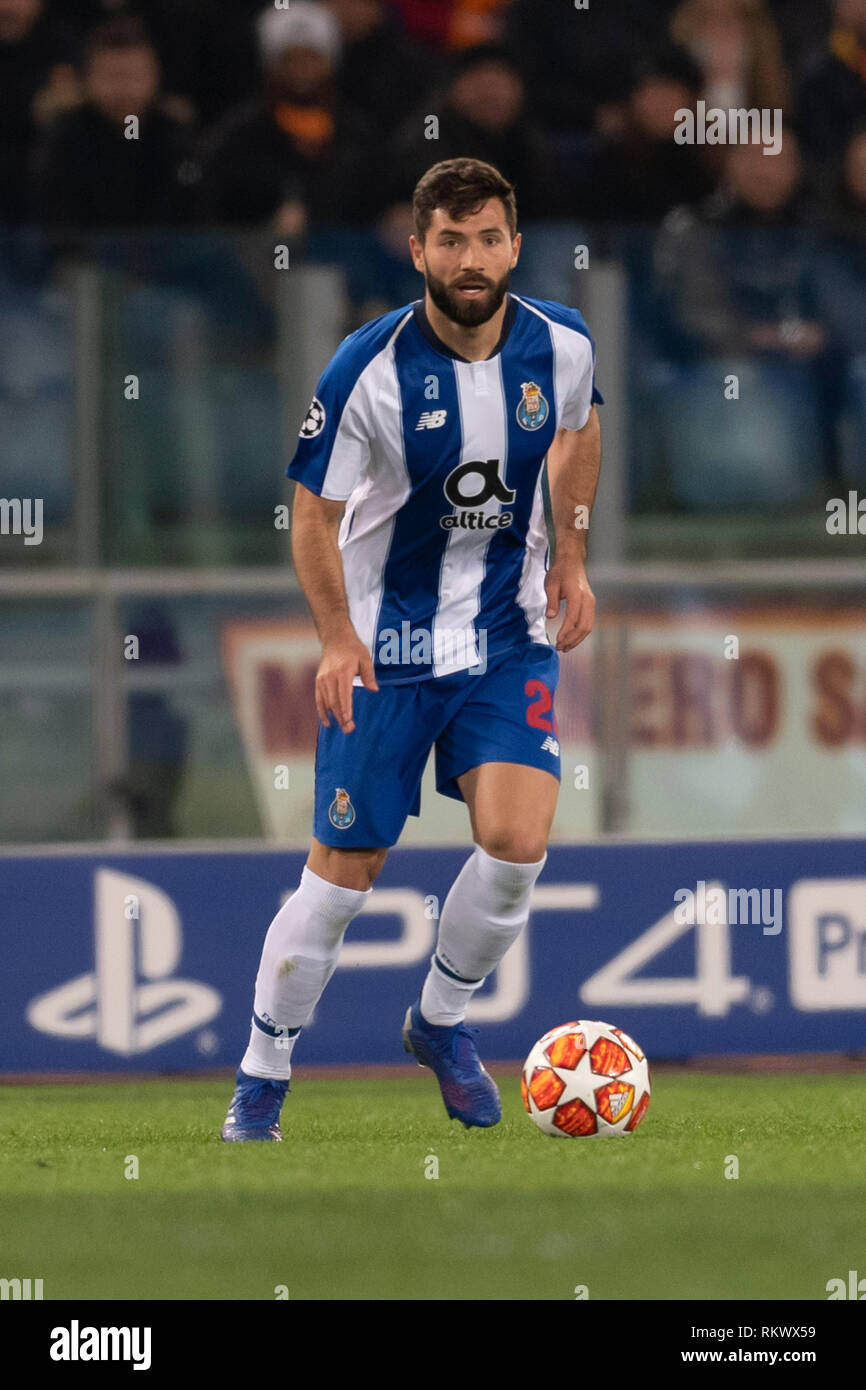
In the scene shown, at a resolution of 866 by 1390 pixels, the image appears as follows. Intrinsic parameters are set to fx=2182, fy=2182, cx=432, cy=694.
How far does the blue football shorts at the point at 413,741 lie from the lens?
485 centimetres

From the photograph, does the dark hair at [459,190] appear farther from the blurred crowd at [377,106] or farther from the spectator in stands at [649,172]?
the spectator in stands at [649,172]

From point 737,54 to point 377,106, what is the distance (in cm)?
140

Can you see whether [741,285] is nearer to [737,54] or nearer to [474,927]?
[737,54]

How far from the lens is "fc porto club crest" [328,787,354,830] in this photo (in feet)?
15.9

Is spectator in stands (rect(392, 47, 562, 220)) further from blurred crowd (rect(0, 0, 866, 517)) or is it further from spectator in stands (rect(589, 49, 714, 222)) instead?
spectator in stands (rect(589, 49, 714, 222))

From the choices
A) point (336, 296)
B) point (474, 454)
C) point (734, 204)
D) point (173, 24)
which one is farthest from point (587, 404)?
point (173, 24)

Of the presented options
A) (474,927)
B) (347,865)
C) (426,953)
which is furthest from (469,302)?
(426,953)

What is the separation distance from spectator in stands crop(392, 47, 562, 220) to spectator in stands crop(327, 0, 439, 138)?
1.64 feet

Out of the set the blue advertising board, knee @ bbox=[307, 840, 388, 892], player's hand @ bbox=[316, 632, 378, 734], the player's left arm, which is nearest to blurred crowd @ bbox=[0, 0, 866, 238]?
the blue advertising board

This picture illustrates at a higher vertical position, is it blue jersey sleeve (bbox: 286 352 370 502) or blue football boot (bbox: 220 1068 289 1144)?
blue jersey sleeve (bbox: 286 352 370 502)

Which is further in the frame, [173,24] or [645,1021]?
[173,24]

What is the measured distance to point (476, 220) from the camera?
4.69 meters

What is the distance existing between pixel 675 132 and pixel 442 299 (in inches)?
136

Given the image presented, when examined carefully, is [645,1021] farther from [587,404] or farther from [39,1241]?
[39,1241]
